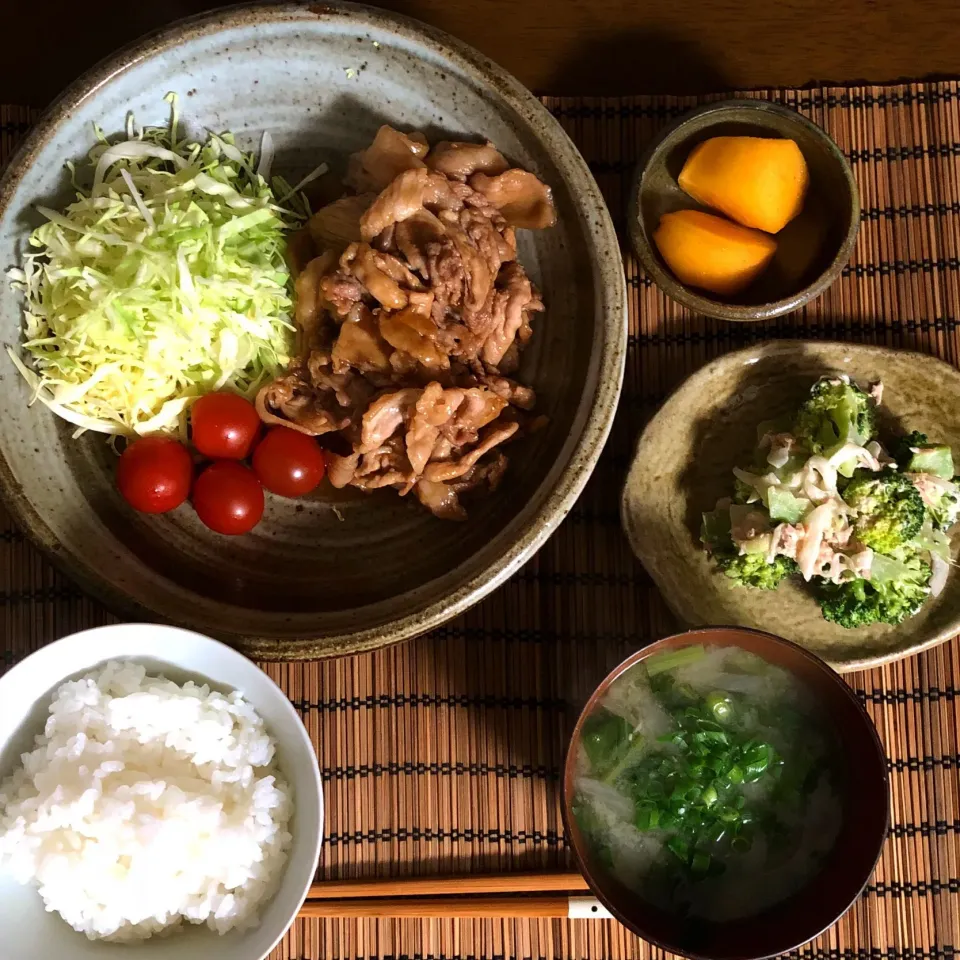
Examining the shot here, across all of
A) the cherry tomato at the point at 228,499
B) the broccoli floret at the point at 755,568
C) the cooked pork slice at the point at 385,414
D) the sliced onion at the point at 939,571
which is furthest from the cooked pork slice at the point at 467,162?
the sliced onion at the point at 939,571

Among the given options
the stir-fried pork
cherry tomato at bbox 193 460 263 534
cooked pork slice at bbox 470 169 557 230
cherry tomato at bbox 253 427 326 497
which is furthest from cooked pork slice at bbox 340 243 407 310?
cherry tomato at bbox 193 460 263 534

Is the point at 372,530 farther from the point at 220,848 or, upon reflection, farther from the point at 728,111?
the point at 728,111

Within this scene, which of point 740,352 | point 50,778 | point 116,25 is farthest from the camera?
point 116,25

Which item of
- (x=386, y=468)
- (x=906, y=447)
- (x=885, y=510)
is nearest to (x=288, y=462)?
(x=386, y=468)

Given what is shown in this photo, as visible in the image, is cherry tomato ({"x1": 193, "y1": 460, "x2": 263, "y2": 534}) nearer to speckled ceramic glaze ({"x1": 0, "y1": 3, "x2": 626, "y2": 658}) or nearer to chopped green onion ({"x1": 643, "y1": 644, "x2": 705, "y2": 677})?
speckled ceramic glaze ({"x1": 0, "y1": 3, "x2": 626, "y2": 658})

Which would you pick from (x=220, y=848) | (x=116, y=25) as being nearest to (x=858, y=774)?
(x=220, y=848)

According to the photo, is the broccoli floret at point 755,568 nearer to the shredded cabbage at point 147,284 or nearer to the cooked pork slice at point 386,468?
the cooked pork slice at point 386,468
